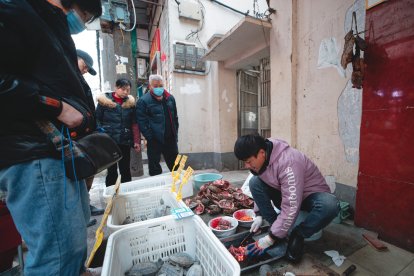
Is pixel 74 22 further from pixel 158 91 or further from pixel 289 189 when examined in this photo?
pixel 158 91

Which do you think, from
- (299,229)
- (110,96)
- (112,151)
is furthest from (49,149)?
(110,96)

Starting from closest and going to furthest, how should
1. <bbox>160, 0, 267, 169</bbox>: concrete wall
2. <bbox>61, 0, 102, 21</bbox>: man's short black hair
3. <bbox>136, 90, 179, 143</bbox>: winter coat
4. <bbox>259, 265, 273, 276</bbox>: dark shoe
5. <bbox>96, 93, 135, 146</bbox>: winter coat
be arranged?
1. <bbox>61, 0, 102, 21</bbox>: man's short black hair
2. <bbox>259, 265, 273, 276</bbox>: dark shoe
3. <bbox>96, 93, 135, 146</bbox>: winter coat
4. <bbox>136, 90, 179, 143</bbox>: winter coat
5. <bbox>160, 0, 267, 169</bbox>: concrete wall

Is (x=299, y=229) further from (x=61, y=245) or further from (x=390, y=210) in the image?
(x=61, y=245)

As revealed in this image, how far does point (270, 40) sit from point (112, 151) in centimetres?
374

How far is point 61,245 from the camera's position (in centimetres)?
99

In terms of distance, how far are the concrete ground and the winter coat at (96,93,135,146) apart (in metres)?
1.60

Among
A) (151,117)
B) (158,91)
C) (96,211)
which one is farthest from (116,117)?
(96,211)

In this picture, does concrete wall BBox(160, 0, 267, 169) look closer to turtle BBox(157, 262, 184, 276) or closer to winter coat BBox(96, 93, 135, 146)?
winter coat BBox(96, 93, 135, 146)

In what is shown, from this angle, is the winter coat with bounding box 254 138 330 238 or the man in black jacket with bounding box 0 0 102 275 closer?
the man in black jacket with bounding box 0 0 102 275

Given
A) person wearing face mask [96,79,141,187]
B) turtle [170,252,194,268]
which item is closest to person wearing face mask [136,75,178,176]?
person wearing face mask [96,79,141,187]

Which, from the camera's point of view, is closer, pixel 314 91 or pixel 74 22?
pixel 74 22

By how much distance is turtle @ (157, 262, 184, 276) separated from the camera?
1.38 m

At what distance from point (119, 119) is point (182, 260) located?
265 centimetres

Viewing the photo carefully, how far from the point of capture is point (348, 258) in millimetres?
1910
